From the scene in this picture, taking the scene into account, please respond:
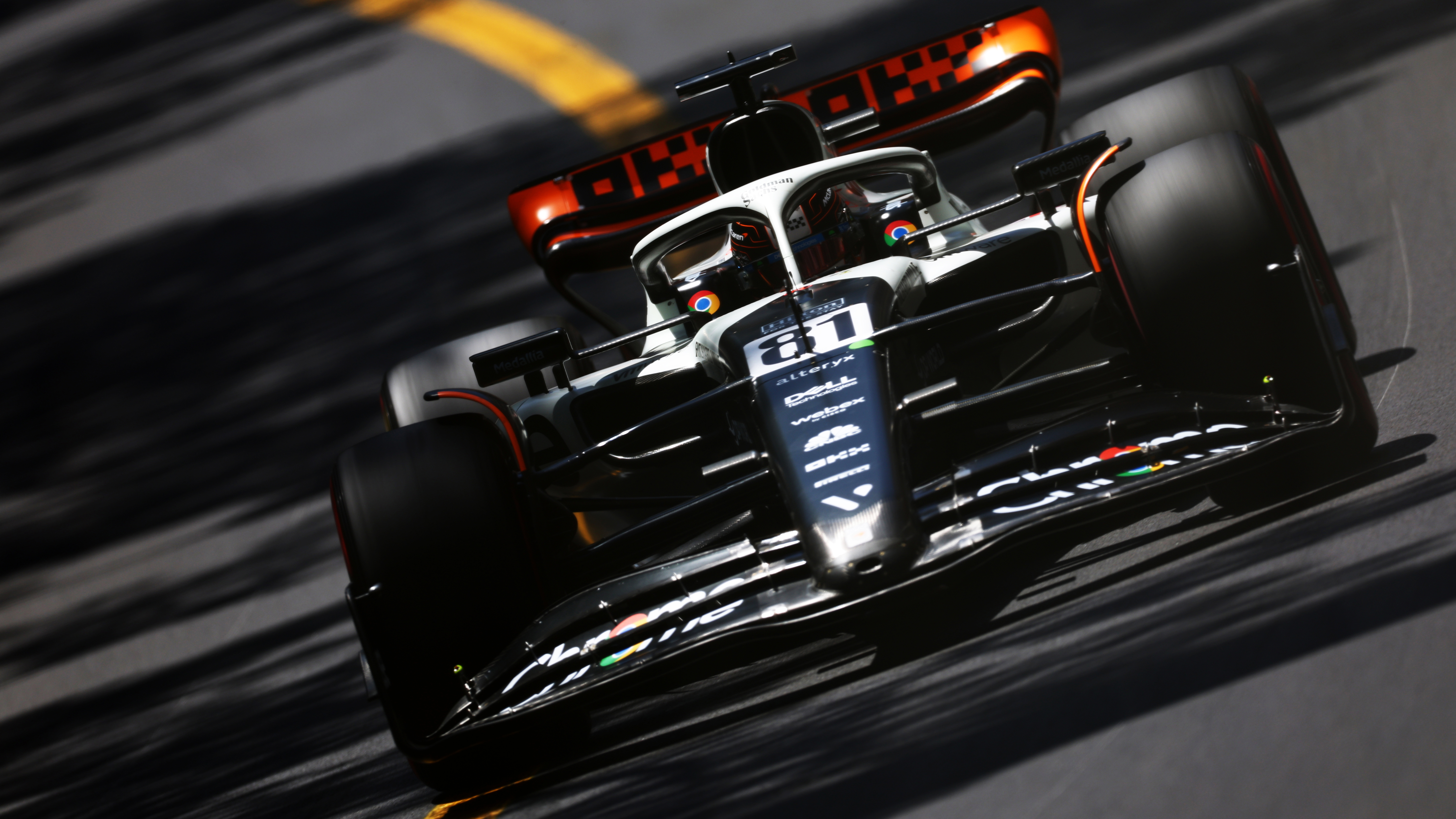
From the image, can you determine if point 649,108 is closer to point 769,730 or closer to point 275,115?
point 275,115

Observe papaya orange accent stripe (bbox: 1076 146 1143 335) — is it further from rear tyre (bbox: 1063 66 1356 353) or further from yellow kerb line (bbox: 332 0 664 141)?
yellow kerb line (bbox: 332 0 664 141)

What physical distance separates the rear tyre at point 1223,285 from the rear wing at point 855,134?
2542 millimetres

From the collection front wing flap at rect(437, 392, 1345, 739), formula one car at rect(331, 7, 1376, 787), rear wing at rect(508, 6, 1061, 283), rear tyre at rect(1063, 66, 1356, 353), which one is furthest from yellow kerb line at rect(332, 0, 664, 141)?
front wing flap at rect(437, 392, 1345, 739)

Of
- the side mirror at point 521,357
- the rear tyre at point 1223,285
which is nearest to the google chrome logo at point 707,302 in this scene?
the side mirror at point 521,357

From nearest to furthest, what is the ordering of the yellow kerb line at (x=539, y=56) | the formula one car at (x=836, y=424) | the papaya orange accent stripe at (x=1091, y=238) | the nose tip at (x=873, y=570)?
the nose tip at (x=873, y=570) < the formula one car at (x=836, y=424) < the papaya orange accent stripe at (x=1091, y=238) < the yellow kerb line at (x=539, y=56)

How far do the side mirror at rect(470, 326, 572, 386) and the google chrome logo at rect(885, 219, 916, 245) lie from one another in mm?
1461

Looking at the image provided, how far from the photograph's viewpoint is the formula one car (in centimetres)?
430

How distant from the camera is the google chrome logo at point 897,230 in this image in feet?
19.7

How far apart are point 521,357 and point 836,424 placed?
1.41m

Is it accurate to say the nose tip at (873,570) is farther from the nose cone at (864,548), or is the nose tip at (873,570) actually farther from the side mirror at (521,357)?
the side mirror at (521,357)

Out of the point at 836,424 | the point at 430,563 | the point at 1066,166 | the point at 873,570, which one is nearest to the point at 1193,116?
the point at 1066,166

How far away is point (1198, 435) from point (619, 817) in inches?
79.8

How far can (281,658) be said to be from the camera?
6801mm

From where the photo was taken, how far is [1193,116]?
20.0 feet
